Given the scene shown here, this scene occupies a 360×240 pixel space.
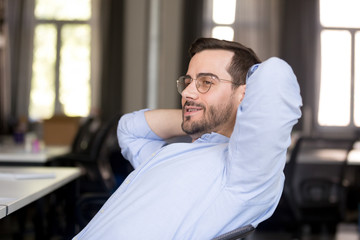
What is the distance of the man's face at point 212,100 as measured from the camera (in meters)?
1.49

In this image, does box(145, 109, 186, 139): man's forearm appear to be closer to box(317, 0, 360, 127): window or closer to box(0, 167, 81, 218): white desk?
box(0, 167, 81, 218): white desk

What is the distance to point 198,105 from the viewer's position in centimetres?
149

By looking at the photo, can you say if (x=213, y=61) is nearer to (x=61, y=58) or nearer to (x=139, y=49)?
A: (x=139, y=49)

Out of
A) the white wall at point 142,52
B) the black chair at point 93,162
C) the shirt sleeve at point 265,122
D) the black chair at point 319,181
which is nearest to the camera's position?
the shirt sleeve at point 265,122

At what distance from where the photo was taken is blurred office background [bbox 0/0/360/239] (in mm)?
7902

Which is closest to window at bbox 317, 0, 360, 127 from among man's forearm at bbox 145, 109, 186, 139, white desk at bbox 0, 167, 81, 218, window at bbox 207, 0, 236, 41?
window at bbox 207, 0, 236, 41

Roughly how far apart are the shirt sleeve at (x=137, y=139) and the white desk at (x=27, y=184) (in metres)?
0.35

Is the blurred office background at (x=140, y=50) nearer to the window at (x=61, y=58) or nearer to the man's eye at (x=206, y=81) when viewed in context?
the window at (x=61, y=58)

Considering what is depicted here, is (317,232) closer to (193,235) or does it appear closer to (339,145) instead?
(339,145)

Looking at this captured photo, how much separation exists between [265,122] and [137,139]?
2.45ft

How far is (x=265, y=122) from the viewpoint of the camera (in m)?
1.18

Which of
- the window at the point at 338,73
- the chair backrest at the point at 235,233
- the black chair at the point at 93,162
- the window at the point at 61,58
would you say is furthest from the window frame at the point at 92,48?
the chair backrest at the point at 235,233

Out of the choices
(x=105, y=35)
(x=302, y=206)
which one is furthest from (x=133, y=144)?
(x=105, y=35)

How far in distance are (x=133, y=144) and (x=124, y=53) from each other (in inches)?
255
